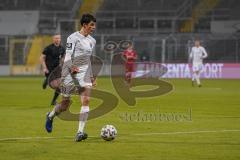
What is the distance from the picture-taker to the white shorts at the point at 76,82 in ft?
44.5

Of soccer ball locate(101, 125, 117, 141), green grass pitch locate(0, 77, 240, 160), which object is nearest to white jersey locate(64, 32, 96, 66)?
soccer ball locate(101, 125, 117, 141)

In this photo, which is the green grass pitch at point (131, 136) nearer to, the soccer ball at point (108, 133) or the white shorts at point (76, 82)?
the soccer ball at point (108, 133)

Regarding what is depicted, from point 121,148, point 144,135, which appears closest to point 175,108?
point 144,135

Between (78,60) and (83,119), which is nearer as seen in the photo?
(83,119)

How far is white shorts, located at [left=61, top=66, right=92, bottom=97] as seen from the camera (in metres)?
A: 13.6

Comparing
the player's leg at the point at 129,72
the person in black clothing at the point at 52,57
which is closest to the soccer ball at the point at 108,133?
the person in black clothing at the point at 52,57

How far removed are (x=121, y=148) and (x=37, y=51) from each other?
4527 cm

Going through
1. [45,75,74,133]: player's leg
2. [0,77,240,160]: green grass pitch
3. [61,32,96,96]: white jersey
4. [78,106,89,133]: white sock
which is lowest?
[0,77,240,160]: green grass pitch

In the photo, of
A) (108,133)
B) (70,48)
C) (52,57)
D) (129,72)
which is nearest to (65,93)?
(70,48)

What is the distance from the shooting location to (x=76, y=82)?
1364 cm

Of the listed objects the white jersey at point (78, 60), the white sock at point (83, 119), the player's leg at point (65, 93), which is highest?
the white jersey at point (78, 60)

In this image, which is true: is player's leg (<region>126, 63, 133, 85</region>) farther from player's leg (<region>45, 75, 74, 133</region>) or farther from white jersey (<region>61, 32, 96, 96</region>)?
white jersey (<region>61, 32, 96, 96</region>)

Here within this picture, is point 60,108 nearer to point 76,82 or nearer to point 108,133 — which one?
point 76,82

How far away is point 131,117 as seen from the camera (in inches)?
741
